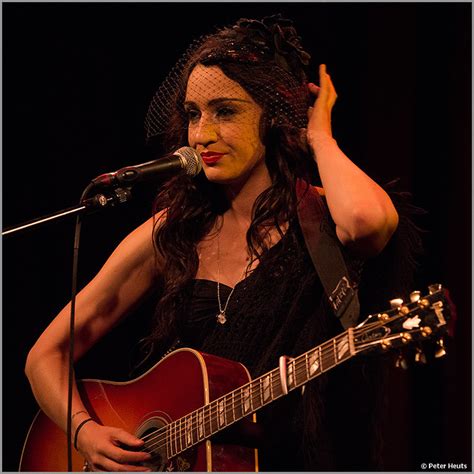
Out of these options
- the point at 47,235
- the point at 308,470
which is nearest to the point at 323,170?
the point at 308,470

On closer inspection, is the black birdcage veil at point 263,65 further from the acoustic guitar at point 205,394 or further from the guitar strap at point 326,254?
the acoustic guitar at point 205,394

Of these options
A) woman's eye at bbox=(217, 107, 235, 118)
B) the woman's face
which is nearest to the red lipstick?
the woman's face

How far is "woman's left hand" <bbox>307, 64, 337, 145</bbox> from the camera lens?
2.30 metres

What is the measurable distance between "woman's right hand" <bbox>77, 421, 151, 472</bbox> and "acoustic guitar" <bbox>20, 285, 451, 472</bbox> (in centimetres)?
4

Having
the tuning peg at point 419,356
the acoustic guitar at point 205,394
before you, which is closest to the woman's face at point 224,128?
the acoustic guitar at point 205,394

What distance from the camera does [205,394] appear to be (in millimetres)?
2111

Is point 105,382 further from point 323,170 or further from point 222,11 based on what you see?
point 222,11

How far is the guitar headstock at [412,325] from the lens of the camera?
1.64 m

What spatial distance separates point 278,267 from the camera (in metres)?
2.34

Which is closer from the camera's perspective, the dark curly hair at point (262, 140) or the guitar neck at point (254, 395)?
the guitar neck at point (254, 395)

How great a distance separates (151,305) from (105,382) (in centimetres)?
93

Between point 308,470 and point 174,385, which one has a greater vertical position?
point 174,385

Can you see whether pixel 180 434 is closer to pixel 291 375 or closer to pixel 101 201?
pixel 291 375

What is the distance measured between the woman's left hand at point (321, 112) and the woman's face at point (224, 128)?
16 centimetres
